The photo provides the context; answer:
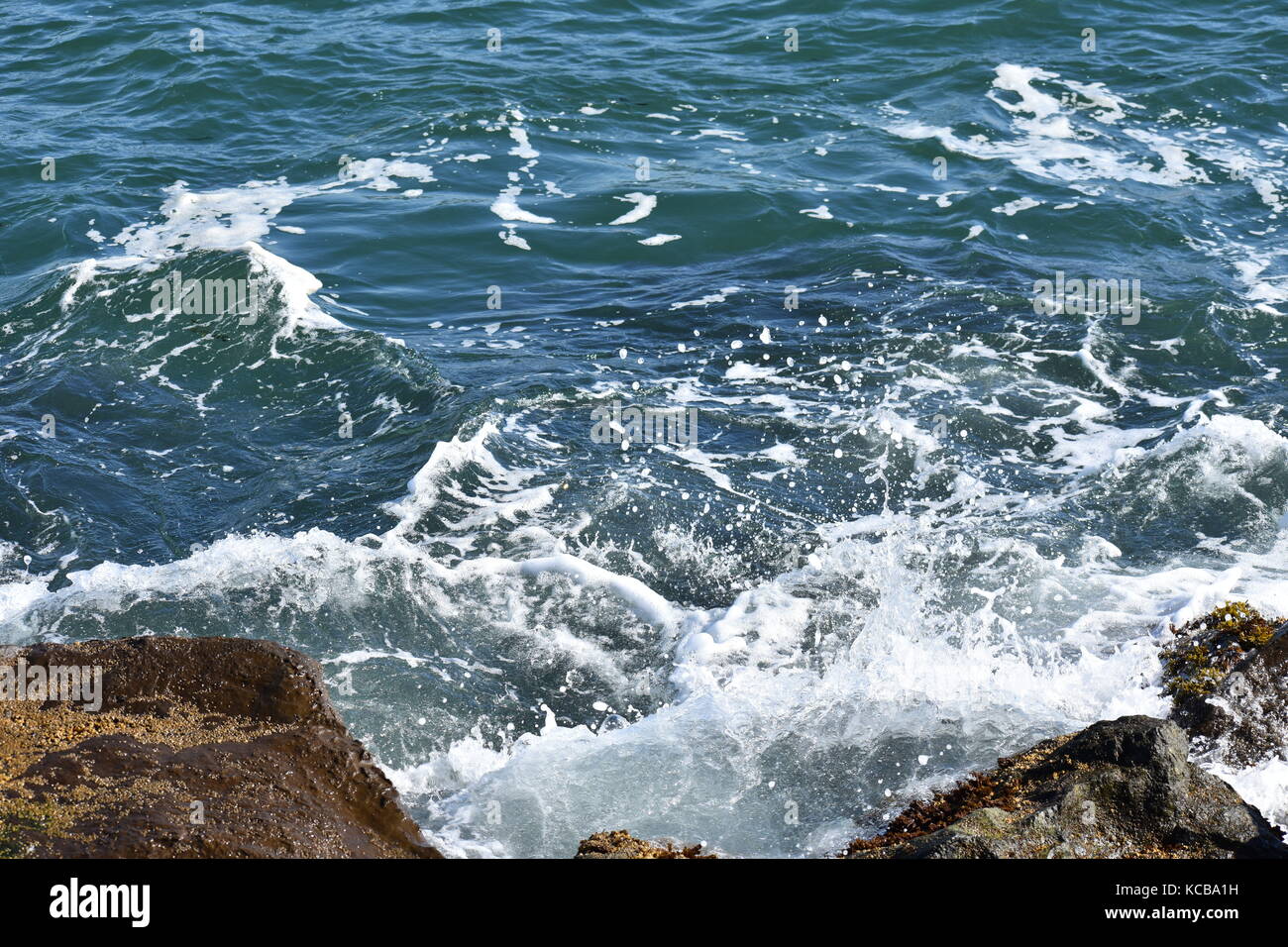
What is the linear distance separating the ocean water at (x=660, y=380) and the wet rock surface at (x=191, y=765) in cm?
83

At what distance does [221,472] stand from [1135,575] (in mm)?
6752

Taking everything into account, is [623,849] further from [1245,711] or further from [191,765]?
[1245,711]

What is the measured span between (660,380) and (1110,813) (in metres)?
6.51

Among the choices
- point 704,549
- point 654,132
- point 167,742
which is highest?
point 654,132

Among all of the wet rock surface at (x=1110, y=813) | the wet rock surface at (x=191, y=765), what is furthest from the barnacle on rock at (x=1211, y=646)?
the wet rock surface at (x=191, y=765)

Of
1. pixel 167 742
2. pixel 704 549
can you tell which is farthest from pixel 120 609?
pixel 704 549

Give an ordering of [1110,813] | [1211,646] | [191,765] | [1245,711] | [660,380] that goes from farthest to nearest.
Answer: [660,380] < [1211,646] < [1245,711] < [191,765] < [1110,813]

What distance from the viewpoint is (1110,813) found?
506cm

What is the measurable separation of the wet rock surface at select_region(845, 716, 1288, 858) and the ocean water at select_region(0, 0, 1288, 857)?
0.59m

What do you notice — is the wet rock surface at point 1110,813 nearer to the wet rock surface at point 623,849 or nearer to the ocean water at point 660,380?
the ocean water at point 660,380

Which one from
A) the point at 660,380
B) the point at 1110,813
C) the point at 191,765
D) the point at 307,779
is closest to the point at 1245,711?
the point at 1110,813

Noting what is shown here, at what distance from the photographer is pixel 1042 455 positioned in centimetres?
991
